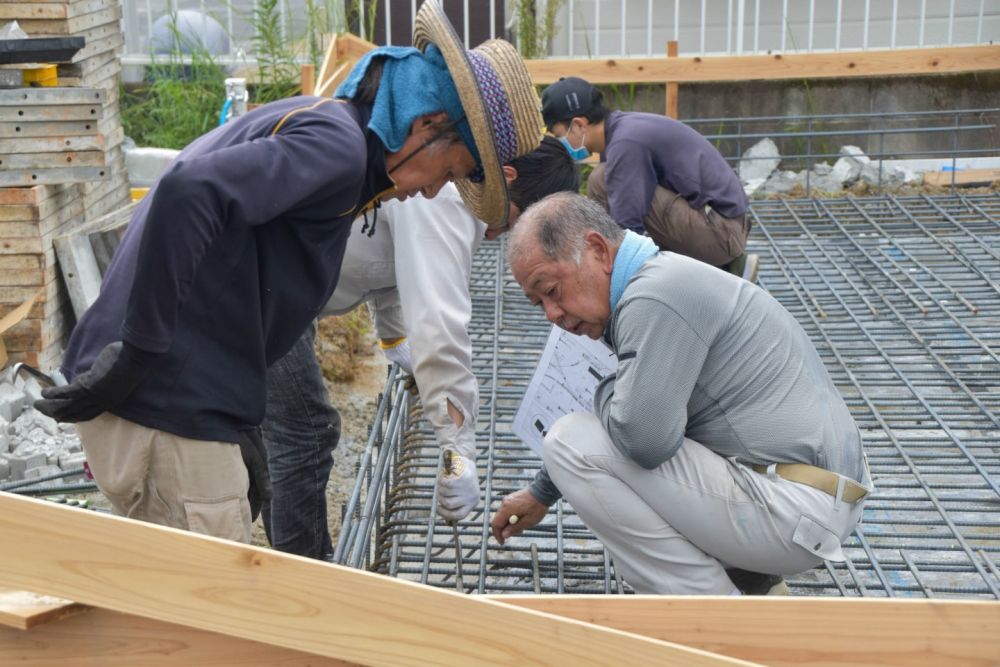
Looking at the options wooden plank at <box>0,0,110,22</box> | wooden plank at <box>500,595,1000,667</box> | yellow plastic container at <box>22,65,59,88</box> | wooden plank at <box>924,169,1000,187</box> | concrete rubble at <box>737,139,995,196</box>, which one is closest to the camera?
wooden plank at <box>500,595,1000,667</box>

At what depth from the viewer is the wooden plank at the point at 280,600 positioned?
1649mm

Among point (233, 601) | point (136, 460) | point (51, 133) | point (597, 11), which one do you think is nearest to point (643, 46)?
point (597, 11)

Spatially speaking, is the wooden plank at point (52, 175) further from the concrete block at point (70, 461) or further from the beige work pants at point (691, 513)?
the beige work pants at point (691, 513)

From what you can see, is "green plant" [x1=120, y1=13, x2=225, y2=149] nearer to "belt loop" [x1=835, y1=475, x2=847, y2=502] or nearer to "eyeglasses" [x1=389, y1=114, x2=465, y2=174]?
"eyeglasses" [x1=389, y1=114, x2=465, y2=174]

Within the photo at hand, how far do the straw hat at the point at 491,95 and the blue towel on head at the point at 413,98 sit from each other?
0.03m

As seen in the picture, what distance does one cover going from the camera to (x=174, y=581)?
5.47ft

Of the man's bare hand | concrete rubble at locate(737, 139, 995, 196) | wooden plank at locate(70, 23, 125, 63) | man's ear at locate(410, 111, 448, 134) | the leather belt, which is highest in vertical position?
man's ear at locate(410, 111, 448, 134)

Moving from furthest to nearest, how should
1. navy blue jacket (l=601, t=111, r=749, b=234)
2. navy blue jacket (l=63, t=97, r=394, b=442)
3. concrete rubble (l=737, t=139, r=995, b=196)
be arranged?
concrete rubble (l=737, t=139, r=995, b=196), navy blue jacket (l=601, t=111, r=749, b=234), navy blue jacket (l=63, t=97, r=394, b=442)

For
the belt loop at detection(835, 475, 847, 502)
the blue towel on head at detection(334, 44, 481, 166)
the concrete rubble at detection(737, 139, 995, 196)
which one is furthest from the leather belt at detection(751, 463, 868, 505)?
the concrete rubble at detection(737, 139, 995, 196)

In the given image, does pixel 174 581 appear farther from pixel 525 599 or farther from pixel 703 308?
pixel 703 308

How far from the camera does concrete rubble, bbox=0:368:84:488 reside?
4637mm

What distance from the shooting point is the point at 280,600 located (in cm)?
167

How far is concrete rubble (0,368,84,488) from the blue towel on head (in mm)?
2492

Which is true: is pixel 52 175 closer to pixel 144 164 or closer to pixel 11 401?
pixel 11 401
